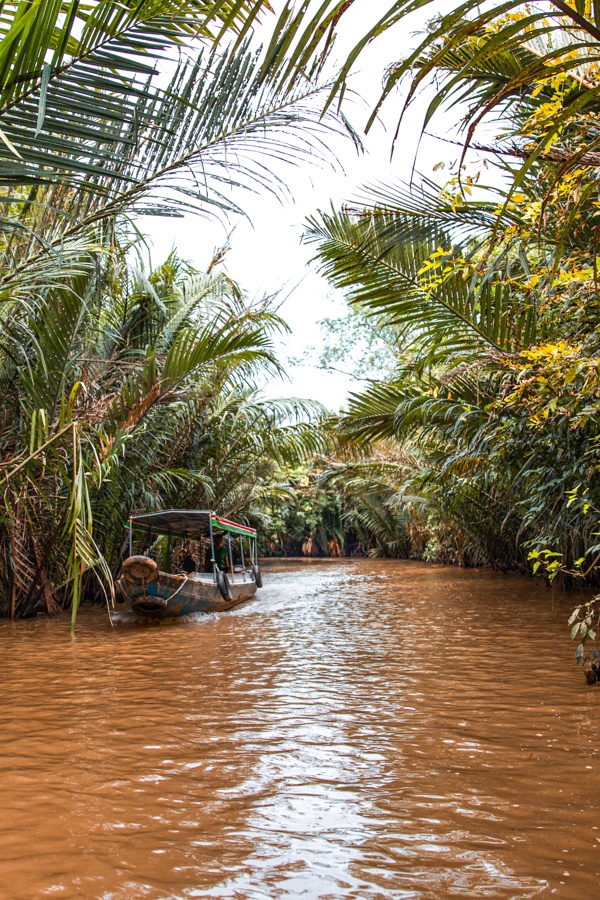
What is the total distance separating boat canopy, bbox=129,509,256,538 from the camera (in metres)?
11.6

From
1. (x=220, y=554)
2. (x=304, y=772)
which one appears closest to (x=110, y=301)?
(x=220, y=554)

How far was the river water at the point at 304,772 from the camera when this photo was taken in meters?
2.76

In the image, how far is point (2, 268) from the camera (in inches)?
174

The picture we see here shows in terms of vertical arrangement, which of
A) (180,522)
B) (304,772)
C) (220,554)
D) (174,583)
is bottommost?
(304,772)

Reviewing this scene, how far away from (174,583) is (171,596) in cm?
25

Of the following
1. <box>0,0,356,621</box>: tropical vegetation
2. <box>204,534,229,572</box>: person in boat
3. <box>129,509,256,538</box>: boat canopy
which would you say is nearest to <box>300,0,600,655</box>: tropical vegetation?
<box>0,0,356,621</box>: tropical vegetation

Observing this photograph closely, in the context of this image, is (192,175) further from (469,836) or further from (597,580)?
(597,580)

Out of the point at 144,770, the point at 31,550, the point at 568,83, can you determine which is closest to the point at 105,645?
the point at 31,550

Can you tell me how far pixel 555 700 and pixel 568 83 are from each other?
395cm

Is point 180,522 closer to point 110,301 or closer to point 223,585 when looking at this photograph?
point 223,585

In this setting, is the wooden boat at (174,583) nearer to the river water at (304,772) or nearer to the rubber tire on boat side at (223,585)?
the rubber tire on boat side at (223,585)

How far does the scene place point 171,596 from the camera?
35.2 ft

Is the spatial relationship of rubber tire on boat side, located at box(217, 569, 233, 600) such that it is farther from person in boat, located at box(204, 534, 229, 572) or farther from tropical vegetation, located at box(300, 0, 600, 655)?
tropical vegetation, located at box(300, 0, 600, 655)

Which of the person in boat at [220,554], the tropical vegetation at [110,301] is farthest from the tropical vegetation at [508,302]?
the person in boat at [220,554]
